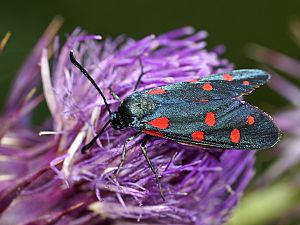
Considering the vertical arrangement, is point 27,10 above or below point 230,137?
below

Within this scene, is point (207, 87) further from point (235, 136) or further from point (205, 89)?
point (235, 136)

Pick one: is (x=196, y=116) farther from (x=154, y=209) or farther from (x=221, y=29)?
(x=221, y=29)

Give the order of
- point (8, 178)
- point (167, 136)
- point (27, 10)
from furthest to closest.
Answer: point (27, 10)
point (8, 178)
point (167, 136)

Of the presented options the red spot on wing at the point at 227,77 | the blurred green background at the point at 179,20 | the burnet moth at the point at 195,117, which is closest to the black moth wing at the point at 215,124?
the burnet moth at the point at 195,117

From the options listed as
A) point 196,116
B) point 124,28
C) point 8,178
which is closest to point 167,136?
point 196,116

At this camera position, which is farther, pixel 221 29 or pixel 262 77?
pixel 221 29

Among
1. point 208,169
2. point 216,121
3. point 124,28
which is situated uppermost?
point 216,121

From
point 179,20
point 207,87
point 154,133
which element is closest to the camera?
point 154,133

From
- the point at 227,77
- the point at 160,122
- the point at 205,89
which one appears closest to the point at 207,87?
the point at 205,89

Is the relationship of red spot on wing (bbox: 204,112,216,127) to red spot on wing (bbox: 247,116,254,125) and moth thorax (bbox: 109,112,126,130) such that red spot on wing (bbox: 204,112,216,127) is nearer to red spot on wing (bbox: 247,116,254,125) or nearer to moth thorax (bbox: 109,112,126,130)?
red spot on wing (bbox: 247,116,254,125)
